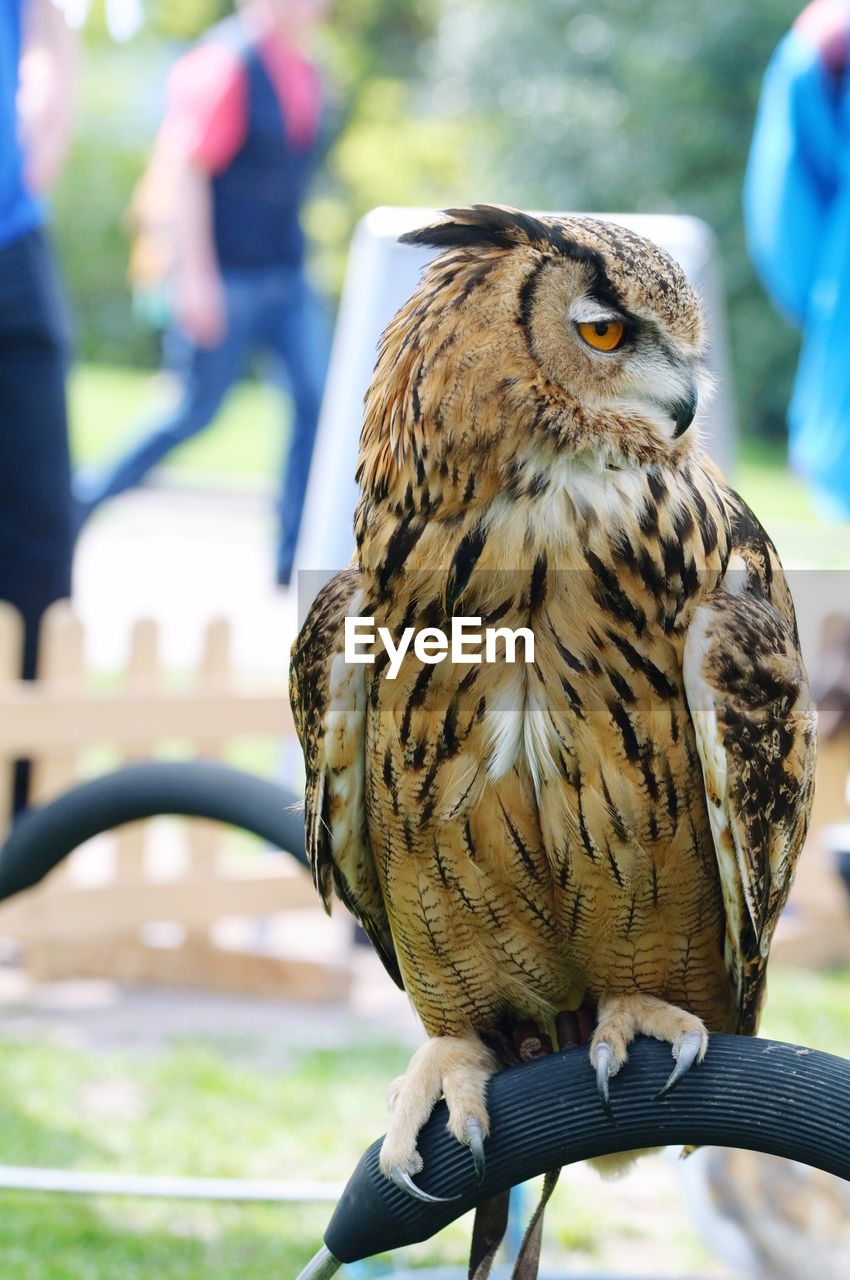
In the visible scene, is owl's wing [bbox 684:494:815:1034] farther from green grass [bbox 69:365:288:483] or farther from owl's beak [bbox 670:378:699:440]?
green grass [bbox 69:365:288:483]

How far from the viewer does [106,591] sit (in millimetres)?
9156

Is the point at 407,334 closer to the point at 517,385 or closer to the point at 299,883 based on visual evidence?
the point at 517,385

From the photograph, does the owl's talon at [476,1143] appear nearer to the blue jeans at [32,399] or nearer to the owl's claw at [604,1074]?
the owl's claw at [604,1074]

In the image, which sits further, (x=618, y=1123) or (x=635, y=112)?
(x=635, y=112)

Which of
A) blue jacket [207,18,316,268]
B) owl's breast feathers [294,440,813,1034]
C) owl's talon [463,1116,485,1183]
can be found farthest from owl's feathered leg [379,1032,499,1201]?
blue jacket [207,18,316,268]

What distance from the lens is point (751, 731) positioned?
1.75 meters

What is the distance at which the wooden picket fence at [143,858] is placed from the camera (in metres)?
4.29

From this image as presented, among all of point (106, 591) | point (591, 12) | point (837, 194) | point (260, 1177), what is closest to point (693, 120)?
point (591, 12)

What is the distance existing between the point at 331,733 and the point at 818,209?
323cm

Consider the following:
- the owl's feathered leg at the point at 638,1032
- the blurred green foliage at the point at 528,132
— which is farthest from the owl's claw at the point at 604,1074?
the blurred green foliage at the point at 528,132

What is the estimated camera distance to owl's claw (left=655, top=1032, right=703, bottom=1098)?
1542 mm

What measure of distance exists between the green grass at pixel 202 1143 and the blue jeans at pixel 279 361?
13.4ft

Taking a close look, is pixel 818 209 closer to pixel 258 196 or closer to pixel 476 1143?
pixel 476 1143

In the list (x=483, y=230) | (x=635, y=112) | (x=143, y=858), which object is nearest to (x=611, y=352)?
(x=483, y=230)
